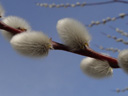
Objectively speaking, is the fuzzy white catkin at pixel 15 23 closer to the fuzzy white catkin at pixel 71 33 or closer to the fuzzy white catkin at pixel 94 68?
the fuzzy white catkin at pixel 71 33

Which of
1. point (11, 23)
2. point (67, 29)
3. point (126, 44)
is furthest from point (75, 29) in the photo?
point (11, 23)

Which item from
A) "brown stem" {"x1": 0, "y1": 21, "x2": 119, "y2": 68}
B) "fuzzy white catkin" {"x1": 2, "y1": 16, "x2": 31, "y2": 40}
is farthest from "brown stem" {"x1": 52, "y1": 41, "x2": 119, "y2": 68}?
"fuzzy white catkin" {"x1": 2, "y1": 16, "x2": 31, "y2": 40}

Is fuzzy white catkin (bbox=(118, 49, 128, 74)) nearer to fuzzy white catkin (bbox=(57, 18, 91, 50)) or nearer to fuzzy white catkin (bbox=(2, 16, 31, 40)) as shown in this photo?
fuzzy white catkin (bbox=(57, 18, 91, 50))

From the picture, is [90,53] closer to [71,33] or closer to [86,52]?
[86,52]

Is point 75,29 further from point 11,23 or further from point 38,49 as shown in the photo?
point 11,23

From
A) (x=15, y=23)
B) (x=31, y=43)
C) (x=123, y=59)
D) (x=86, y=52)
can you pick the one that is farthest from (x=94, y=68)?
(x=15, y=23)

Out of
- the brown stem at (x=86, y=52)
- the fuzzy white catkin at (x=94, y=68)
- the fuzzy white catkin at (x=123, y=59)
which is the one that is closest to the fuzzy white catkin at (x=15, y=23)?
the brown stem at (x=86, y=52)
